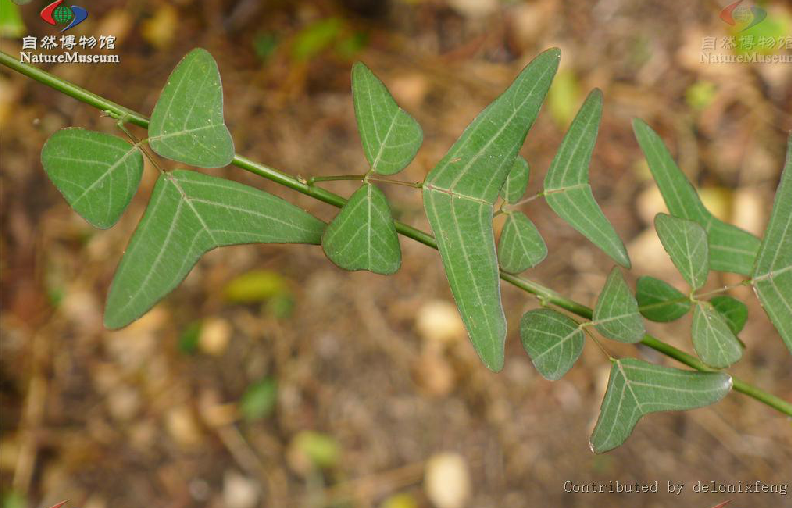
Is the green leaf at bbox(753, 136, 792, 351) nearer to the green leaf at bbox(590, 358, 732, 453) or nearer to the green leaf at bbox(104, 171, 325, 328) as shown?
the green leaf at bbox(590, 358, 732, 453)

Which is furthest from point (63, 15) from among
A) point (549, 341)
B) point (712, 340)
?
point (712, 340)

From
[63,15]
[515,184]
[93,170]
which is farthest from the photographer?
[63,15]

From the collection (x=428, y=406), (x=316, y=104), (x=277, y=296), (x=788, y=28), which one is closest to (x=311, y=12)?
(x=316, y=104)

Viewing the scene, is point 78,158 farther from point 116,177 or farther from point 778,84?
point 778,84

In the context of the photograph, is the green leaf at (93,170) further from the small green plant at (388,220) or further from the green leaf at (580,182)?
the green leaf at (580,182)

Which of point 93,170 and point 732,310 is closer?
point 93,170

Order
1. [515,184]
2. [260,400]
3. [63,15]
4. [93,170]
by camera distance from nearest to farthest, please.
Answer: [93,170], [515,184], [63,15], [260,400]

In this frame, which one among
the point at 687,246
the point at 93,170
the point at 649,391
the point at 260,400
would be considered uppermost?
the point at 93,170

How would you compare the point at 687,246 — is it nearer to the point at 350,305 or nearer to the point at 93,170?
the point at 93,170

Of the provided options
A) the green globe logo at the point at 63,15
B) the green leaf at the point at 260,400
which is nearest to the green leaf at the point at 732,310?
the green globe logo at the point at 63,15
